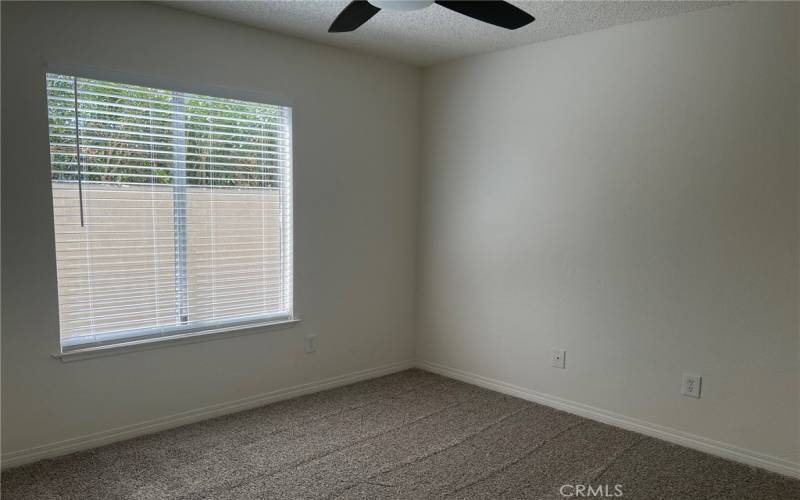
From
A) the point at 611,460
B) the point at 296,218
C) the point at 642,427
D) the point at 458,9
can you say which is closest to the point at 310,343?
the point at 296,218

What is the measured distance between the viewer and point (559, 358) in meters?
3.59

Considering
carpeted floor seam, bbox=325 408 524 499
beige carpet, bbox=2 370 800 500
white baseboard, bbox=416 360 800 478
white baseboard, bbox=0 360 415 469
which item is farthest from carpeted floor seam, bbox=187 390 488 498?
white baseboard, bbox=0 360 415 469

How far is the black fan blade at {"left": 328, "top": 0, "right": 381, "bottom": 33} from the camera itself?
7.31 feet

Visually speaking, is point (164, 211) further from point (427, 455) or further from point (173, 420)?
point (427, 455)

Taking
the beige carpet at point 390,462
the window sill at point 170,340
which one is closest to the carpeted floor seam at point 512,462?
the beige carpet at point 390,462

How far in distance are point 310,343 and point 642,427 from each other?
6.91ft

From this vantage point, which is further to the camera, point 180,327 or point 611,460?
point 180,327

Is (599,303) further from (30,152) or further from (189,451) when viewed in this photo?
(30,152)

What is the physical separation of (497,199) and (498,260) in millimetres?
419

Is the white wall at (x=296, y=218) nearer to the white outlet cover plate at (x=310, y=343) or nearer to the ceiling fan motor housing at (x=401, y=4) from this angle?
the white outlet cover plate at (x=310, y=343)

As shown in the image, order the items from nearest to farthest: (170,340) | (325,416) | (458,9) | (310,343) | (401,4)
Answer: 1. (401,4)
2. (458,9)
3. (170,340)
4. (325,416)
5. (310,343)

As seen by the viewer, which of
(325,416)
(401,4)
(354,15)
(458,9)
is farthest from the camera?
(325,416)

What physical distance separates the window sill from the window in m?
0.04

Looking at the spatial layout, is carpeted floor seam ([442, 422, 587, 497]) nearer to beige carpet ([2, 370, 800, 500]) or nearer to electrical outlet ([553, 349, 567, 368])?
beige carpet ([2, 370, 800, 500])
